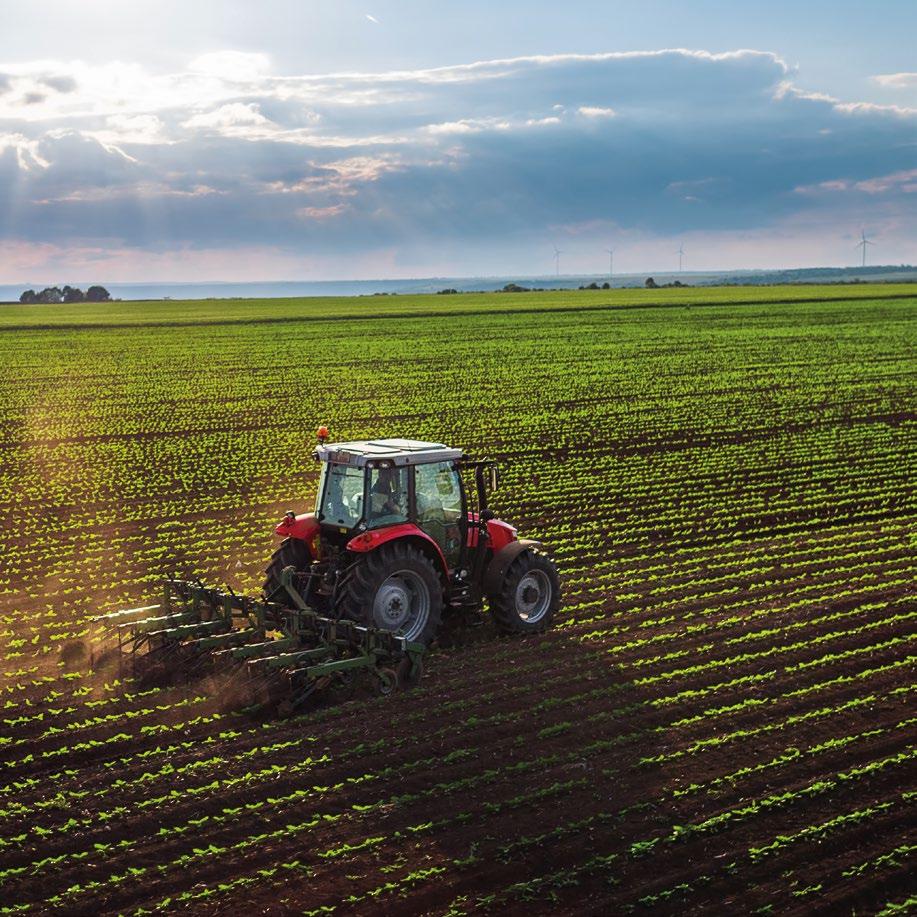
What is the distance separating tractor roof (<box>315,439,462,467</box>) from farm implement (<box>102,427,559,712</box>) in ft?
0.05

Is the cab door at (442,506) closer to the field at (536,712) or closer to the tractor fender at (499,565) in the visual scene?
the tractor fender at (499,565)

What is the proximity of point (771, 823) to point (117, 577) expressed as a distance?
10.3m

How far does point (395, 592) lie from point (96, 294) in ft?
456

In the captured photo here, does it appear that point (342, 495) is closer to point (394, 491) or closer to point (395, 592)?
point (394, 491)

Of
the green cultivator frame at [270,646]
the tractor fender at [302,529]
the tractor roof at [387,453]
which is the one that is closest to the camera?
the green cultivator frame at [270,646]

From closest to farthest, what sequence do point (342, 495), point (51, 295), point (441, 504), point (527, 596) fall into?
point (342, 495), point (441, 504), point (527, 596), point (51, 295)

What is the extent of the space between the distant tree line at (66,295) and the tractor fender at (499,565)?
5270 inches

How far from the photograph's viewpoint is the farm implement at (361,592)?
11.7 metres

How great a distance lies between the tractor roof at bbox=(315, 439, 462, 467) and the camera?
12477mm

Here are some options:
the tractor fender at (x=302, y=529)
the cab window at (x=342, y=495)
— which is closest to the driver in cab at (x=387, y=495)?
the cab window at (x=342, y=495)

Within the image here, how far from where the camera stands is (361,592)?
1202 centimetres

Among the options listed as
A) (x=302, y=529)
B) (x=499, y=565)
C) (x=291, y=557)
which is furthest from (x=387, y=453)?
(x=499, y=565)

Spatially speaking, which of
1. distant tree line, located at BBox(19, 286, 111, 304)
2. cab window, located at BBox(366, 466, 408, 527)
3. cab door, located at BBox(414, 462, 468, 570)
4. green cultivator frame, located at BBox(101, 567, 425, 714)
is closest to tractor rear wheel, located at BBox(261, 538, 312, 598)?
green cultivator frame, located at BBox(101, 567, 425, 714)

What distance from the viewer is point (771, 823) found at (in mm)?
9344
